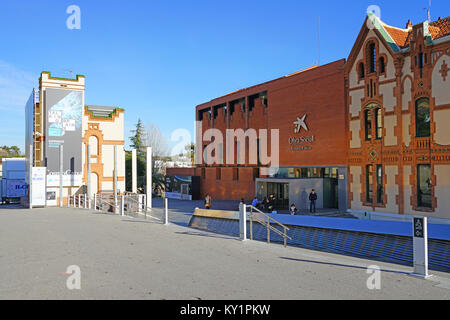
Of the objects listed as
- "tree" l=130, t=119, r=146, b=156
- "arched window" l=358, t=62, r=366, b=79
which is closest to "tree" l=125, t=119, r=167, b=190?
"tree" l=130, t=119, r=146, b=156

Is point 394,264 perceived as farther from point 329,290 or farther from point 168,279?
point 168,279

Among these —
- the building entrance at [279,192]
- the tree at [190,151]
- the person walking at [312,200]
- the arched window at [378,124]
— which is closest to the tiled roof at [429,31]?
the arched window at [378,124]

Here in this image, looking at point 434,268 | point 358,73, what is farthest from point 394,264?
point 358,73

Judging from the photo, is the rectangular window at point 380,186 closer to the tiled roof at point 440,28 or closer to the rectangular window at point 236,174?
the tiled roof at point 440,28

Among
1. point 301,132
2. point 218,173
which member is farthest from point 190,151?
point 301,132

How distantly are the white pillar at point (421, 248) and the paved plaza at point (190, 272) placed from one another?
27 cm

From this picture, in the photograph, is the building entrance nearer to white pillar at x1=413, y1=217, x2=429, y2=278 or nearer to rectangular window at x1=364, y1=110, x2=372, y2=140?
rectangular window at x1=364, y1=110, x2=372, y2=140

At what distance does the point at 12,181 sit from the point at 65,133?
497 inches

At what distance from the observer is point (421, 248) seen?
7680 millimetres

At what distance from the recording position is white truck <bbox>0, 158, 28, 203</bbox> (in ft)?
148

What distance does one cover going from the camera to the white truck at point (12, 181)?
45.0 meters

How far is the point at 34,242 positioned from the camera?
11859 mm
